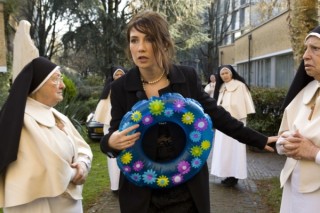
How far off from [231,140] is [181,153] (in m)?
5.61

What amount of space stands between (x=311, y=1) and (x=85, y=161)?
14.9 ft

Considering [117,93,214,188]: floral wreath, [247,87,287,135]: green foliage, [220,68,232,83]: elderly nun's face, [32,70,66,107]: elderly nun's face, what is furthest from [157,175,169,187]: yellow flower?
[247,87,287,135]: green foliage

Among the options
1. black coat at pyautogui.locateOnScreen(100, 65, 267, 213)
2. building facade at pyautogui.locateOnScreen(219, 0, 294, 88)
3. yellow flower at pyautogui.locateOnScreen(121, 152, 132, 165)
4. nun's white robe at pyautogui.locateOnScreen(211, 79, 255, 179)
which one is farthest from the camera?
building facade at pyautogui.locateOnScreen(219, 0, 294, 88)

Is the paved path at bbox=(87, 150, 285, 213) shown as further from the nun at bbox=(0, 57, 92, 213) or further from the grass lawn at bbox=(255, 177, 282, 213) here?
the nun at bbox=(0, 57, 92, 213)

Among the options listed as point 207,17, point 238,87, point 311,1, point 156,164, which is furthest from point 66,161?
point 207,17

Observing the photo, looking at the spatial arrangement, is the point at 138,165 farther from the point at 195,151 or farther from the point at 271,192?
the point at 271,192

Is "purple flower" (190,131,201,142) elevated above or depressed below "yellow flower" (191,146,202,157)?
above

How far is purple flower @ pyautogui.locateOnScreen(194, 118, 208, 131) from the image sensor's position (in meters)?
2.65

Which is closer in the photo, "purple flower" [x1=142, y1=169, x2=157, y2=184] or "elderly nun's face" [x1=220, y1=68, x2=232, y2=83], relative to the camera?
"purple flower" [x1=142, y1=169, x2=157, y2=184]

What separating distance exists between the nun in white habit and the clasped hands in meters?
5.24

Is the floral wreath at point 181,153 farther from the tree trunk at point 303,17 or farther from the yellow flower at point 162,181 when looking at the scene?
the tree trunk at point 303,17

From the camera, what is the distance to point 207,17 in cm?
4938

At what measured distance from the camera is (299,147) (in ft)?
8.93

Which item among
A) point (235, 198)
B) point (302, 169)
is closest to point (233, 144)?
point (235, 198)
